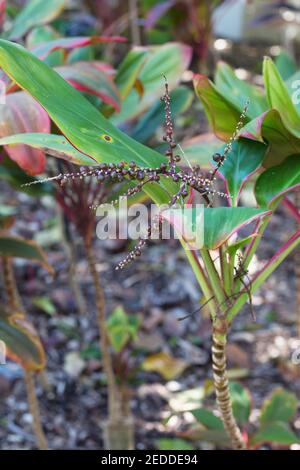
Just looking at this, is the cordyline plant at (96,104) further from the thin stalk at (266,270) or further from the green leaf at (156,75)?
the thin stalk at (266,270)

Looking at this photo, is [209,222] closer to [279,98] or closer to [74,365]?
[279,98]

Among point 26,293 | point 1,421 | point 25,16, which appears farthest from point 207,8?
point 1,421

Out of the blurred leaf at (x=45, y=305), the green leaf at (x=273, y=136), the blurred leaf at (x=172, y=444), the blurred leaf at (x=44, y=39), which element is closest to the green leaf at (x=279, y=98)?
the green leaf at (x=273, y=136)

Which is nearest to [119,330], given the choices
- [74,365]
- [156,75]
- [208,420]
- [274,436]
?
[74,365]

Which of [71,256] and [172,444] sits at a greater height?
[71,256]

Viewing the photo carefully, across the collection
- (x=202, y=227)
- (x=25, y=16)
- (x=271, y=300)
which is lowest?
(x=202, y=227)

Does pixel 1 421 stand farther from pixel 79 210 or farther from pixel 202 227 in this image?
pixel 202 227
